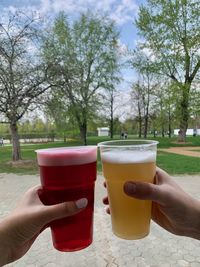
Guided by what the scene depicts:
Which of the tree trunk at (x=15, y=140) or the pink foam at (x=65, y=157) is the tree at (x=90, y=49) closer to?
the tree trunk at (x=15, y=140)

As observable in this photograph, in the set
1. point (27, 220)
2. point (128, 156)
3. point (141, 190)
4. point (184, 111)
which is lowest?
point (27, 220)

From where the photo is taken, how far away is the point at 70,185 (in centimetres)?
105

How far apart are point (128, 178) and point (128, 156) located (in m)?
0.09

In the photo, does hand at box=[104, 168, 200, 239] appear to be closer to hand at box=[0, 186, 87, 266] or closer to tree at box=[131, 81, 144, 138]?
hand at box=[0, 186, 87, 266]

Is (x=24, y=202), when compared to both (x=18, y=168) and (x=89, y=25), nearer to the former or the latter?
(x=18, y=168)

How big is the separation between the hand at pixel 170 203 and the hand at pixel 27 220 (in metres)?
0.24

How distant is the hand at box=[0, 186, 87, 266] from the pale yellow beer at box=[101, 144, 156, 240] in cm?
16

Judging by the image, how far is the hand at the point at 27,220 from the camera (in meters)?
1.05

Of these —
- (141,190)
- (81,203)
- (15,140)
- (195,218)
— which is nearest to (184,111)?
(15,140)

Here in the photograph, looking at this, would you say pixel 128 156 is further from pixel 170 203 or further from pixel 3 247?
pixel 3 247

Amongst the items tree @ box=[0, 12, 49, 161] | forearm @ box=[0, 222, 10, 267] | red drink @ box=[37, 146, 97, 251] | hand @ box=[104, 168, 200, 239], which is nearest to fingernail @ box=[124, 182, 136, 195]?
hand @ box=[104, 168, 200, 239]

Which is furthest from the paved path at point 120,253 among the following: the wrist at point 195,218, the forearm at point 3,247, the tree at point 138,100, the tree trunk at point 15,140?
the tree at point 138,100

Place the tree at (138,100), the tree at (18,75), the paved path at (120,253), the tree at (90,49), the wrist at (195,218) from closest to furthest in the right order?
the wrist at (195,218)
the paved path at (120,253)
the tree at (18,75)
the tree at (90,49)
the tree at (138,100)

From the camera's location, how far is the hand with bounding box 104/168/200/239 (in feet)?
3.59
